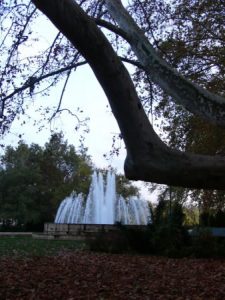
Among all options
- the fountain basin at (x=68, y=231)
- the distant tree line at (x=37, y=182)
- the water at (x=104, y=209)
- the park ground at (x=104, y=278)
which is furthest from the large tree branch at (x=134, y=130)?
the distant tree line at (x=37, y=182)

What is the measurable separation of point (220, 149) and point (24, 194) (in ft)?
128

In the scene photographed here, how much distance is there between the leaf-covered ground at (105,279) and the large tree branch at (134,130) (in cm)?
443

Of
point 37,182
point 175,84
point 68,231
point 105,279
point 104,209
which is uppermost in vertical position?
point 37,182

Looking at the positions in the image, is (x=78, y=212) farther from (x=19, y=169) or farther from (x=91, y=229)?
(x=19, y=169)

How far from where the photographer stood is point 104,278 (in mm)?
11672

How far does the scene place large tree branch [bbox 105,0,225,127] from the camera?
6031 millimetres

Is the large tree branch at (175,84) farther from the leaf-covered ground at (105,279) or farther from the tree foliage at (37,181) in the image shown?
the tree foliage at (37,181)

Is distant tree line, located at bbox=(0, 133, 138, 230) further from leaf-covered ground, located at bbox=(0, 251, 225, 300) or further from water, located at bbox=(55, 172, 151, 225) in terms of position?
leaf-covered ground, located at bbox=(0, 251, 225, 300)

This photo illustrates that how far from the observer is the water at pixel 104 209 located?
3822 centimetres

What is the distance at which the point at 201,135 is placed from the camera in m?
20.3

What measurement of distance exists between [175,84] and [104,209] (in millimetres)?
32890

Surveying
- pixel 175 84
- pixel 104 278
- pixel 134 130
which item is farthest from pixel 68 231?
pixel 134 130

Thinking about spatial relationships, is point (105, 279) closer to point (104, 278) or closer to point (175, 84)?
point (104, 278)

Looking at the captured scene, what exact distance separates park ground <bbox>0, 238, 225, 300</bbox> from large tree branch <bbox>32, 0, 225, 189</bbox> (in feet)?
14.5
